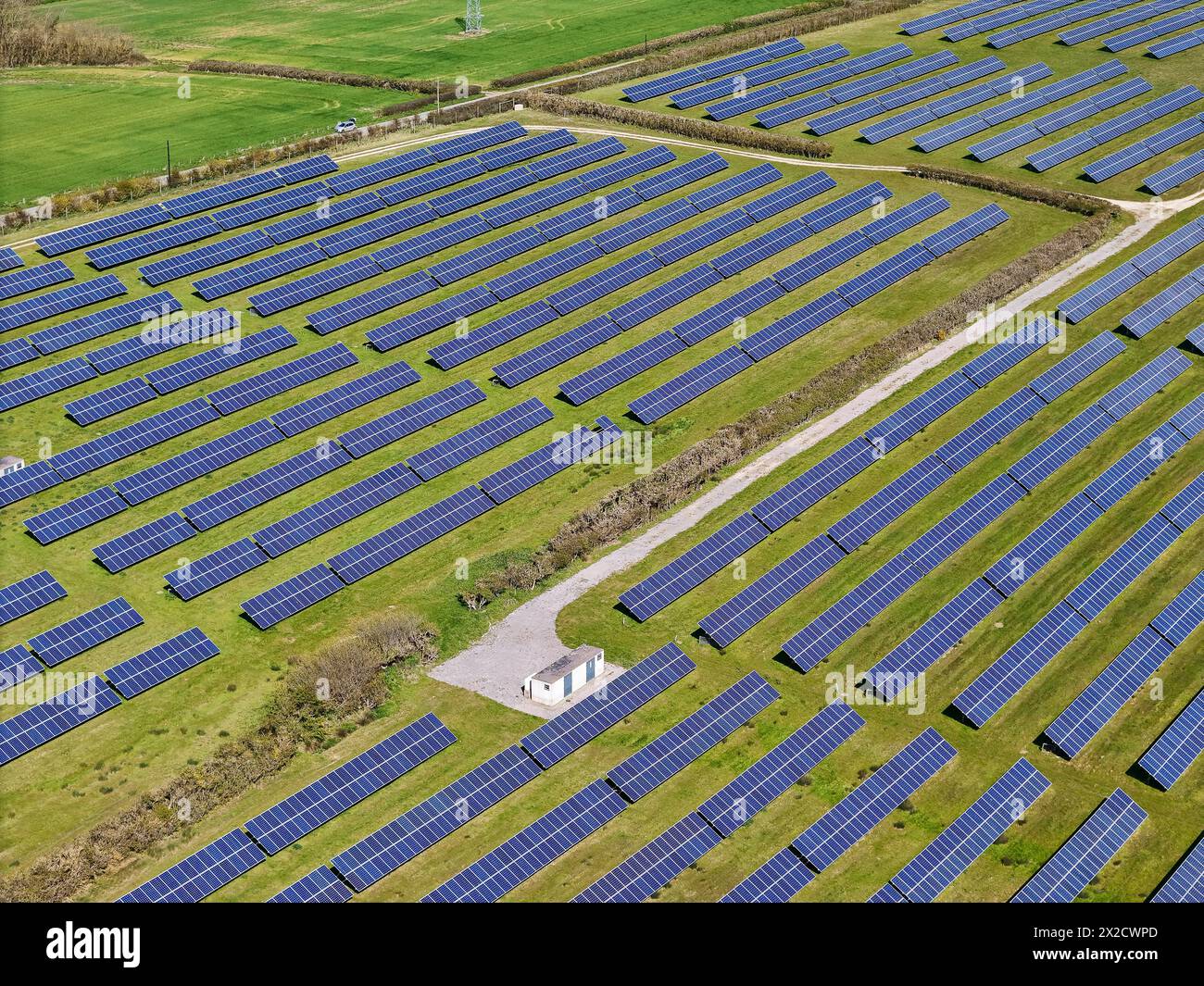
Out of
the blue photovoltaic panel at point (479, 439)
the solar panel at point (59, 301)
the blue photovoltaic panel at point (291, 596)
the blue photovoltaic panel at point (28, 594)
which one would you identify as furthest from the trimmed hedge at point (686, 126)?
the blue photovoltaic panel at point (28, 594)

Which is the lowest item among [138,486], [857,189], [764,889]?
[764,889]

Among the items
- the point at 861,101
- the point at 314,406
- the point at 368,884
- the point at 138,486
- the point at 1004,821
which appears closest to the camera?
the point at 368,884

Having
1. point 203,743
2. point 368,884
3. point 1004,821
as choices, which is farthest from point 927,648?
point 203,743

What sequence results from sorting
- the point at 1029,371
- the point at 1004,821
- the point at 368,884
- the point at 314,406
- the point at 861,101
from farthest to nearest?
the point at 861,101, the point at 1029,371, the point at 314,406, the point at 1004,821, the point at 368,884

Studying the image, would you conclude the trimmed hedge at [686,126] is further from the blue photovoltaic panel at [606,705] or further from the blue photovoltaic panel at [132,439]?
the blue photovoltaic panel at [606,705]

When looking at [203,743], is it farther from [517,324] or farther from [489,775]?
[517,324]

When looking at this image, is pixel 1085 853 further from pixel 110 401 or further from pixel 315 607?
pixel 110 401

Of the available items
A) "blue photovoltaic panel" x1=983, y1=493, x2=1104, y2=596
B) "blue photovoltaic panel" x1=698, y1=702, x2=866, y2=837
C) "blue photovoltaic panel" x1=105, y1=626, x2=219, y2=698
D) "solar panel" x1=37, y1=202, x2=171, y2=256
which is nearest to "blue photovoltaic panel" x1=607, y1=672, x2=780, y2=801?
"blue photovoltaic panel" x1=698, y1=702, x2=866, y2=837
